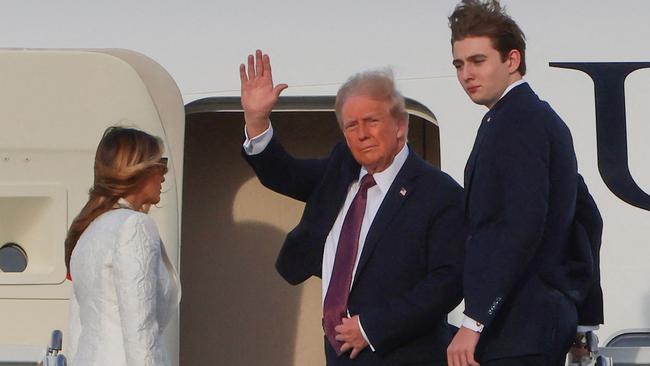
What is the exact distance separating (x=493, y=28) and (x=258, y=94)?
2.15ft

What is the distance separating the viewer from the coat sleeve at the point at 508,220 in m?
2.83

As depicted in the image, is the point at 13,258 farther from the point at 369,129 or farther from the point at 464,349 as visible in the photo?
the point at 464,349

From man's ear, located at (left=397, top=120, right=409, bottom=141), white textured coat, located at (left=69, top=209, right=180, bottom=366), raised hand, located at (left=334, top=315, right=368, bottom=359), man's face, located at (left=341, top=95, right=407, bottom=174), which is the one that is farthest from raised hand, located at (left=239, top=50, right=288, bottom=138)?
raised hand, located at (left=334, top=315, right=368, bottom=359)

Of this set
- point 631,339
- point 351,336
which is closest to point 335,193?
point 351,336

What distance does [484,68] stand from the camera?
9.83ft

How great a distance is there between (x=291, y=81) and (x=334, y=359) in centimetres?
113

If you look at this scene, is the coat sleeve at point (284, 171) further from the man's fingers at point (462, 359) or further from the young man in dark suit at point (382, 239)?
the man's fingers at point (462, 359)

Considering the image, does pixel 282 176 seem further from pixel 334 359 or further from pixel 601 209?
pixel 601 209

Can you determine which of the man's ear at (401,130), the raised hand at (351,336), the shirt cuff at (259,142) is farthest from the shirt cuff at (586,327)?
the shirt cuff at (259,142)

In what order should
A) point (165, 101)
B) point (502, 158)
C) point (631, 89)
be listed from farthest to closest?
point (631, 89), point (165, 101), point (502, 158)

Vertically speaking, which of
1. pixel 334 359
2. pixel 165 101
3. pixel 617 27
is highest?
pixel 617 27

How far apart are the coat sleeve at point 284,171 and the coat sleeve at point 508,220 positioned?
0.62 metres

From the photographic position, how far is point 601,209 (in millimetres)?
3982

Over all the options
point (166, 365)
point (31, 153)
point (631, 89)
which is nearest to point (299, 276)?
point (166, 365)
